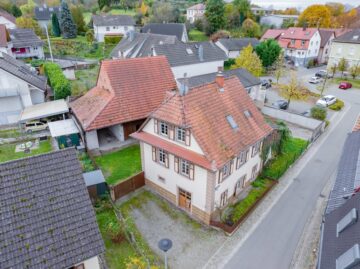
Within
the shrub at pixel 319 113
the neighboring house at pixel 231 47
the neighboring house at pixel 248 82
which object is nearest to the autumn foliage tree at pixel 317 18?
the neighboring house at pixel 231 47

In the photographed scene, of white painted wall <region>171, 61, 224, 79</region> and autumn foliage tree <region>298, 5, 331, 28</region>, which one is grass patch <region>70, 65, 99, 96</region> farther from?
autumn foliage tree <region>298, 5, 331, 28</region>

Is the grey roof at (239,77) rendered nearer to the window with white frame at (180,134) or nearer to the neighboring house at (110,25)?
the window with white frame at (180,134)

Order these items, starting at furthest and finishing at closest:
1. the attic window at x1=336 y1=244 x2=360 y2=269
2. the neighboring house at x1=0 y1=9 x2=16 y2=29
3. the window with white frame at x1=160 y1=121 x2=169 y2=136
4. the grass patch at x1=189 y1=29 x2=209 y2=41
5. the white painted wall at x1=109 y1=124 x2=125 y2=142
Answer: the grass patch at x1=189 y1=29 x2=209 y2=41 → the neighboring house at x1=0 y1=9 x2=16 y2=29 → the white painted wall at x1=109 y1=124 x2=125 y2=142 → the window with white frame at x1=160 y1=121 x2=169 y2=136 → the attic window at x1=336 y1=244 x2=360 y2=269

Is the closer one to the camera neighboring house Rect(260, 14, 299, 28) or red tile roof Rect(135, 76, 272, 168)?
red tile roof Rect(135, 76, 272, 168)

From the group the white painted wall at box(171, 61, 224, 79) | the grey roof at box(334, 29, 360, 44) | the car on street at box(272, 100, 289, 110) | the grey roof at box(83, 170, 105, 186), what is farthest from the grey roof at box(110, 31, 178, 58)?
the grey roof at box(334, 29, 360, 44)

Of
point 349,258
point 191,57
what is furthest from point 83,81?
point 349,258

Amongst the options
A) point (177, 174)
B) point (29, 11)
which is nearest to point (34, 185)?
point (177, 174)
